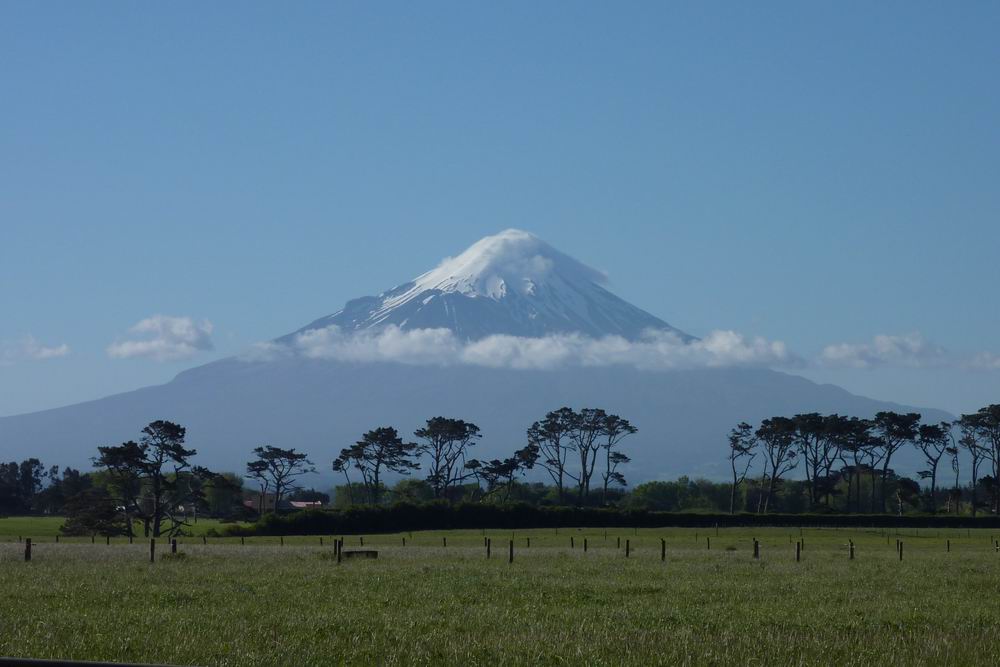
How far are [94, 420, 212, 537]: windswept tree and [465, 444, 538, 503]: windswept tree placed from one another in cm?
4486

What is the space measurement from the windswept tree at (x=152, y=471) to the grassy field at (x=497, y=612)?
206 ft

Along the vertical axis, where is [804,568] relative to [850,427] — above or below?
below

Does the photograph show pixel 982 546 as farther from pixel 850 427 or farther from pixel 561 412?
pixel 561 412

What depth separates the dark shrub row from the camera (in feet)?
345

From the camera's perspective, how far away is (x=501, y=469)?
15638cm

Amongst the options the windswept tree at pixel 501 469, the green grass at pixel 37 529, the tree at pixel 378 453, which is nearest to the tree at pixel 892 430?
the windswept tree at pixel 501 469

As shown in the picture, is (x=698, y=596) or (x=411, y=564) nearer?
(x=698, y=596)

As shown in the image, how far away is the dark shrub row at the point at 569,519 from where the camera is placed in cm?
10506

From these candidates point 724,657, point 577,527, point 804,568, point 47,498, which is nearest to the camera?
point 724,657

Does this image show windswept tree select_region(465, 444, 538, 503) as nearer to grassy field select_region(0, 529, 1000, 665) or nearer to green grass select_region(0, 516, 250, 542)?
green grass select_region(0, 516, 250, 542)

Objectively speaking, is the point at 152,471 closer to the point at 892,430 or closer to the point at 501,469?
the point at 501,469

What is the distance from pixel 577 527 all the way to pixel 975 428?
276ft

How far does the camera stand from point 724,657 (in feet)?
67.4

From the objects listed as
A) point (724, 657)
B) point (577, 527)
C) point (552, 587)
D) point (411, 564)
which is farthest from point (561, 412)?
point (724, 657)
